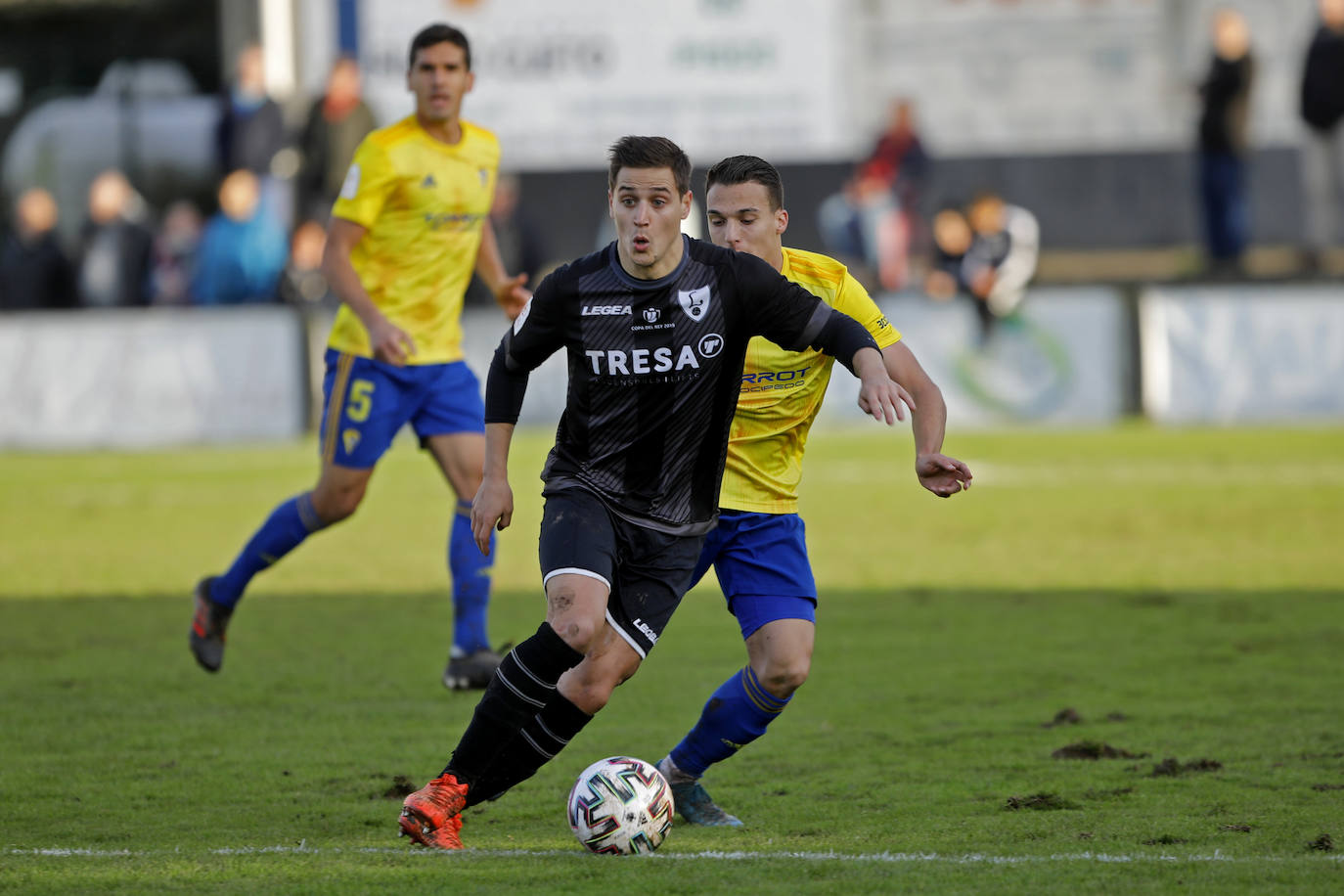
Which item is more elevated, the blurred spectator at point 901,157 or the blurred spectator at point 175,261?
the blurred spectator at point 901,157

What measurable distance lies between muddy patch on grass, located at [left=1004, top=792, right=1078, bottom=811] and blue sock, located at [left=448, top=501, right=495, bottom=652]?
8.89 feet

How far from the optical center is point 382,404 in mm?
7508

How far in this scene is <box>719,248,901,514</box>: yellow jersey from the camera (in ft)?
18.3

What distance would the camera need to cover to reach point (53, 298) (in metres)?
19.7

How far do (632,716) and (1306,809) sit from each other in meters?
2.55

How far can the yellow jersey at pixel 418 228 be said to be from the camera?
7477 mm

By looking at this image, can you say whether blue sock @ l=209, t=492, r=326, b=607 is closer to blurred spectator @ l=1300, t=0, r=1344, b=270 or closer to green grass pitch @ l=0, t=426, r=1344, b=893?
green grass pitch @ l=0, t=426, r=1344, b=893

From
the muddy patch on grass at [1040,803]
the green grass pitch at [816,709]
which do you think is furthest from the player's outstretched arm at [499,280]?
the muddy patch on grass at [1040,803]

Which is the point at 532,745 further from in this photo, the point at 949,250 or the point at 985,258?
the point at 949,250

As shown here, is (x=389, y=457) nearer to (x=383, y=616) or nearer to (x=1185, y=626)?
(x=383, y=616)

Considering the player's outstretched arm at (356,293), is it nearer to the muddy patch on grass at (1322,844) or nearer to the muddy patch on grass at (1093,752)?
the muddy patch on grass at (1093,752)

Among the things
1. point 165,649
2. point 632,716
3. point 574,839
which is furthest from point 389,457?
point 574,839

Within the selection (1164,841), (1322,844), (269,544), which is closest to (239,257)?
(269,544)

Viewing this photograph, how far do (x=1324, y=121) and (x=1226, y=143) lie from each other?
101cm
